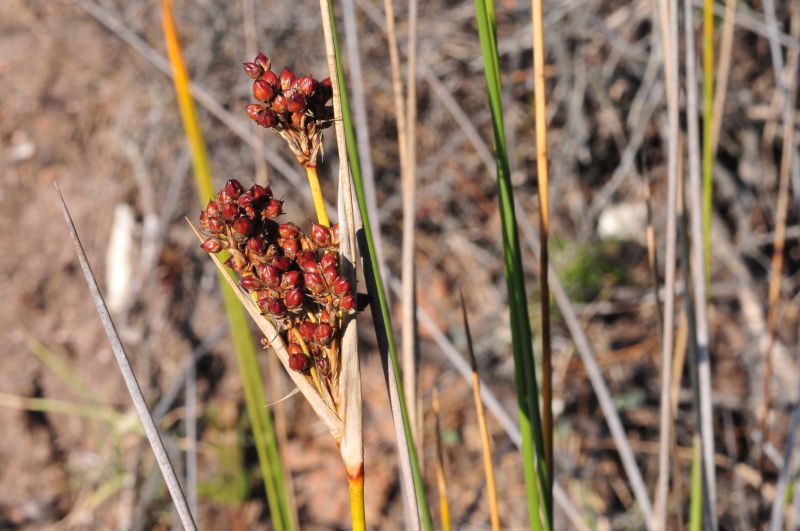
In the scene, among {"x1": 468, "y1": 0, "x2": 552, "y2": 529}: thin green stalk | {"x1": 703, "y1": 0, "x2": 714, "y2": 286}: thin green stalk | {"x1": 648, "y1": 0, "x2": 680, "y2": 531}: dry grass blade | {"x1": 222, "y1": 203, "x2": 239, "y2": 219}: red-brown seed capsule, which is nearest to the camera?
{"x1": 222, "y1": 203, "x2": 239, "y2": 219}: red-brown seed capsule

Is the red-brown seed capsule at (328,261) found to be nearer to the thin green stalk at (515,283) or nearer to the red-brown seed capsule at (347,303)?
the red-brown seed capsule at (347,303)

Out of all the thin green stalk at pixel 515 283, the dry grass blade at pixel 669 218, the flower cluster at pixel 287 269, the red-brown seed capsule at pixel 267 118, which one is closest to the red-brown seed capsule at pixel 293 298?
the flower cluster at pixel 287 269

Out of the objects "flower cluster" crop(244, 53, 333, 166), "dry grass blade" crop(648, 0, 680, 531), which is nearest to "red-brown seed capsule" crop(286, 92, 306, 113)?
"flower cluster" crop(244, 53, 333, 166)

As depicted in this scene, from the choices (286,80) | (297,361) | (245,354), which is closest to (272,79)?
(286,80)

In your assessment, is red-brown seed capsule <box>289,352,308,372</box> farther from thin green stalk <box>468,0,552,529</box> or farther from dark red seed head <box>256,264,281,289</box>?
thin green stalk <box>468,0,552,529</box>

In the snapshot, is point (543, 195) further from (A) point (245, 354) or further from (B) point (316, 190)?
(A) point (245, 354)
